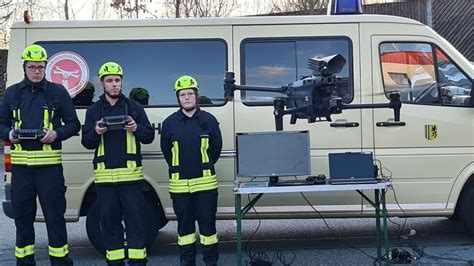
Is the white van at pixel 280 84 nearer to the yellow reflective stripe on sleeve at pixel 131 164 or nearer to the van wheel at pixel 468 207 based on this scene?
the van wheel at pixel 468 207

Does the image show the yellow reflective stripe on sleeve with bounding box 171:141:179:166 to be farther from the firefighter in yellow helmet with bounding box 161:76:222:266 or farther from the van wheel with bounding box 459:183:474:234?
the van wheel with bounding box 459:183:474:234

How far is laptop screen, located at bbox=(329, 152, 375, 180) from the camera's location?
208 inches

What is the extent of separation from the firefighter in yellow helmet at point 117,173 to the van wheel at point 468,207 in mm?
3545

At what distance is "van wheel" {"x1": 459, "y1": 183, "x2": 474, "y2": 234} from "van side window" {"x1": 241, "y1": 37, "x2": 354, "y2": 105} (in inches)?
66.8

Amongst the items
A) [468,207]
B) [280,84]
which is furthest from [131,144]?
[468,207]

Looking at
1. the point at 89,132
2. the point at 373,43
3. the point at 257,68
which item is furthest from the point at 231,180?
the point at 373,43

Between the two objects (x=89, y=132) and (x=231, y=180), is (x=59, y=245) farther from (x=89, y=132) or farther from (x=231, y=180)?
(x=231, y=180)

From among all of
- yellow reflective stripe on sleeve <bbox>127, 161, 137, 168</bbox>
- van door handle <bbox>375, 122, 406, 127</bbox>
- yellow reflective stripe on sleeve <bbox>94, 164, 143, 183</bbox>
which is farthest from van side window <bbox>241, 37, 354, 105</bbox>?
yellow reflective stripe on sleeve <bbox>94, 164, 143, 183</bbox>

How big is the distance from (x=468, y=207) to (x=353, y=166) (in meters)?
1.96

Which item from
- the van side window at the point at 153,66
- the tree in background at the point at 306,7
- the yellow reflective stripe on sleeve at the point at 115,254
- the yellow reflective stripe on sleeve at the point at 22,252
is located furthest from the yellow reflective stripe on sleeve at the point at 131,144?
the tree in background at the point at 306,7

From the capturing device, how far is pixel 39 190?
541cm

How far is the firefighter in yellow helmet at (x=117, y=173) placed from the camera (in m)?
5.45

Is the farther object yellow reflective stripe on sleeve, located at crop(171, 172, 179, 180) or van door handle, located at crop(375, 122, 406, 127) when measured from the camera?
van door handle, located at crop(375, 122, 406, 127)

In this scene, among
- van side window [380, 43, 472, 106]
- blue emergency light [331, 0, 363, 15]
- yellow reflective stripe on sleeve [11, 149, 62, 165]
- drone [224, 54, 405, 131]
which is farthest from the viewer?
blue emergency light [331, 0, 363, 15]
